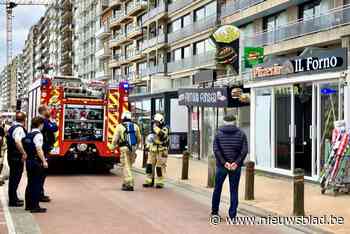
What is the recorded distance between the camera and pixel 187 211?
11367 millimetres

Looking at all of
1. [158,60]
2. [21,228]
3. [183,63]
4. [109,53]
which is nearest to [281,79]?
[21,228]

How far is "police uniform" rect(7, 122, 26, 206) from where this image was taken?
1122cm

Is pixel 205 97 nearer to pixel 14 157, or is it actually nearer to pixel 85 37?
pixel 14 157

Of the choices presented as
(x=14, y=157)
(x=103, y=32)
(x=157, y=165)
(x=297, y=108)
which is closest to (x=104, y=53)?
(x=103, y=32)

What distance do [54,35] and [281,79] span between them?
130 meters

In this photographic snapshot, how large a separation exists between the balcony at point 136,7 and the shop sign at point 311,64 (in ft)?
185

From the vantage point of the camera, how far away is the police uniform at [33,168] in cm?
1083

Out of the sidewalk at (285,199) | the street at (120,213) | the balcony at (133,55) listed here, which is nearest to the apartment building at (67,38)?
the balcony at (133,55)

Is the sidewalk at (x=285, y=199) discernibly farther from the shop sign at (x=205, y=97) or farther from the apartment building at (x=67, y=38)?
the apartment building at (x=67, y=38)

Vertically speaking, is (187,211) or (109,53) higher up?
(109,53)

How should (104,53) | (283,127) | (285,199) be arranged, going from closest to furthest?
(285,199), (283,127), (104,53)

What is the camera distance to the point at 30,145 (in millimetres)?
10828

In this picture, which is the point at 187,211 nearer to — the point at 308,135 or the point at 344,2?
the point at 308,135

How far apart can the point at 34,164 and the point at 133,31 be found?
66.4 metres
